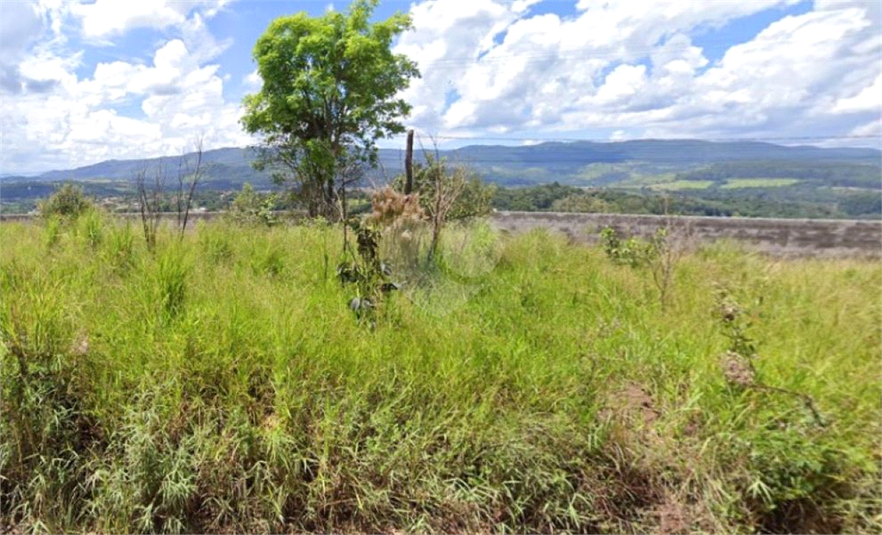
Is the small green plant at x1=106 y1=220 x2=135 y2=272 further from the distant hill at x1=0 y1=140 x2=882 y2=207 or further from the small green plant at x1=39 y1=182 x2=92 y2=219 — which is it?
the small green plant at x1=39 y1=182 x2=92 y2=219

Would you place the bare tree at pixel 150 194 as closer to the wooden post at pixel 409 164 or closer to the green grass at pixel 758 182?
the wooden post at pixel 409 164

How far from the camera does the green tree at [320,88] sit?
14.4 m

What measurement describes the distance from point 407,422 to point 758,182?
321 inches

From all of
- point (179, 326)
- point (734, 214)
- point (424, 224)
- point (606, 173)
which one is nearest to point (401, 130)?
point (606, 173)

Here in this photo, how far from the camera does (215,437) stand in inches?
82.2

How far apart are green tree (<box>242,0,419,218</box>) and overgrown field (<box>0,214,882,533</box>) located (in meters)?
11.8

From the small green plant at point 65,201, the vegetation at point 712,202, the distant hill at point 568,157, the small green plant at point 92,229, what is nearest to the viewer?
the small green plant at point 92,229

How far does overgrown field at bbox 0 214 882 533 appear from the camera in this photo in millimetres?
1944

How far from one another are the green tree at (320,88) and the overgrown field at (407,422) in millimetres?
11756

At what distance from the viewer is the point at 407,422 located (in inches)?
85.9

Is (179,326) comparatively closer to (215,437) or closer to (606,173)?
(215,437)

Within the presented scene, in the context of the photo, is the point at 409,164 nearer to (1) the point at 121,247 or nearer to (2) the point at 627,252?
(2) the point at 627,252

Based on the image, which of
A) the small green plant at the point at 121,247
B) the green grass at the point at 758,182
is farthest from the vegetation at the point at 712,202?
the small green plant at the point at 121,247

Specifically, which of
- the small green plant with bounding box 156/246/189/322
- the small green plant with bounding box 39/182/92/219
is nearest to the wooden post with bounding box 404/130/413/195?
the small green plant with bounding box 156/246/189/322
